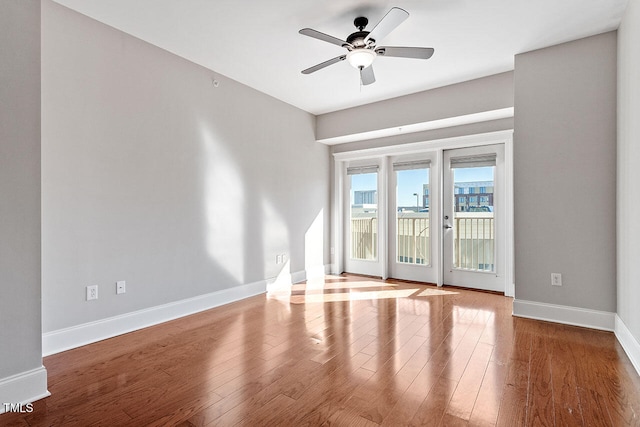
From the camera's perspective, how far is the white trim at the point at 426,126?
4023mm

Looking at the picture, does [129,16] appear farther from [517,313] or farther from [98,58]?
[517,313]

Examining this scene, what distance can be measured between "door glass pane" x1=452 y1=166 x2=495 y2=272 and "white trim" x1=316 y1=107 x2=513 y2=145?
2.14 ft

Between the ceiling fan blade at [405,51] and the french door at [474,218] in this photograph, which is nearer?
the ceiling fan blade at [405,51]

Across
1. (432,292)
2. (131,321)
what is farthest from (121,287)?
(432,292)

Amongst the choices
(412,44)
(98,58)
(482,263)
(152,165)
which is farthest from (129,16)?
(482,263)

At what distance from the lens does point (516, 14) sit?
2680 millimetres

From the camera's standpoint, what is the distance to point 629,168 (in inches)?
98.3

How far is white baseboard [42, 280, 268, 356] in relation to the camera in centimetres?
253

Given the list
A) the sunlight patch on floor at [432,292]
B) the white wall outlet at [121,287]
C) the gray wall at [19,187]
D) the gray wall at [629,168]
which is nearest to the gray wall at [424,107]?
the gray wall at [629,168]

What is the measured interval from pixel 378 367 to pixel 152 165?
2702 mm

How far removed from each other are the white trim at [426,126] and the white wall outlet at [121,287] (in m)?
3.55

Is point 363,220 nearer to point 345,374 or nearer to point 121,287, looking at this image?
point 345,374

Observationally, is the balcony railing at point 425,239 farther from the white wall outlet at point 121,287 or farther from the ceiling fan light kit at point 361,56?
the white wall outlet at point 121,287

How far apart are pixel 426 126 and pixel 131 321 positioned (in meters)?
4.21
